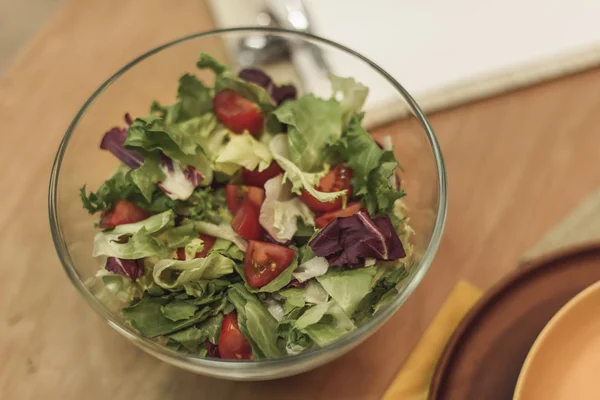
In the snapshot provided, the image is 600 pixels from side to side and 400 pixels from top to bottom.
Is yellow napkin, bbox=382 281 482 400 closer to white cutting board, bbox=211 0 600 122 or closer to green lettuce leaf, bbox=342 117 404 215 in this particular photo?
green lettuce leaf, bbox=342 117 404 215

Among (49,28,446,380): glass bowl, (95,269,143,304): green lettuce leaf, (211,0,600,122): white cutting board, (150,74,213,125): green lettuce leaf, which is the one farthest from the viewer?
(211,0,600,122): white cutting board

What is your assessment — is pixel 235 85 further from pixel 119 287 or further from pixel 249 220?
pixel 119 287

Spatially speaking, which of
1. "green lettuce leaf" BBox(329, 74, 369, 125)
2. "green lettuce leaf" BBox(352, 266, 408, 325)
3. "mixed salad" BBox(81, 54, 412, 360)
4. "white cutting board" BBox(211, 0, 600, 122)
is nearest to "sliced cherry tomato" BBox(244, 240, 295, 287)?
"mixed salad" BBox(81, 54, 412, 360)

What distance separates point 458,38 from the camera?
99cm

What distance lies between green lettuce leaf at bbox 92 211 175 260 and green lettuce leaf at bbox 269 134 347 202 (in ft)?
0.50

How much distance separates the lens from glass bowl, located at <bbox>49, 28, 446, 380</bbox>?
1.93ft

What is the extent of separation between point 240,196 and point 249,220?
5 centimetres

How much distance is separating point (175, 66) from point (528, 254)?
0.58m

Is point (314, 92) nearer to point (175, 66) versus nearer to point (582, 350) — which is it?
point (175, 66)

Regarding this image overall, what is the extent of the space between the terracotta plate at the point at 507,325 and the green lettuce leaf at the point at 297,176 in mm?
220

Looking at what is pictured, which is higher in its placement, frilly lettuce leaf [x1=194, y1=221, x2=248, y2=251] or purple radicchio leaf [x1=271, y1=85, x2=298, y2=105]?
purple radicchio leaf [x1=271, y1=85, x2=298, y2=105]

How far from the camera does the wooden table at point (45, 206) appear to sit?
73 cm

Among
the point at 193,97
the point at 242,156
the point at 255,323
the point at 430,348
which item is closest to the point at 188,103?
the point at 193,97

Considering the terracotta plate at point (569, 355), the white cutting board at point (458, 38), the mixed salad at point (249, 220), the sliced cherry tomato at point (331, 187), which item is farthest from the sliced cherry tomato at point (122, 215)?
the terracotta plate at point (569, 355)
